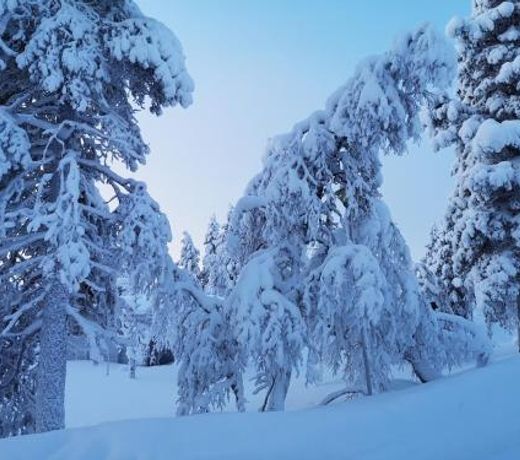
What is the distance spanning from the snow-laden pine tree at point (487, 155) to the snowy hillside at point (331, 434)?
950 centimetres

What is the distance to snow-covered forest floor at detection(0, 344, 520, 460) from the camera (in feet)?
11.8

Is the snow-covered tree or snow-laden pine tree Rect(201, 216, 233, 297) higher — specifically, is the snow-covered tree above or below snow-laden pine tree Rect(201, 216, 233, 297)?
below

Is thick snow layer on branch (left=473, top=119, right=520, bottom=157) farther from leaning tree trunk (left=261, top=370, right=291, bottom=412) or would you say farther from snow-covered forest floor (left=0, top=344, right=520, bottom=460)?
snow-covered forest floor (left=0, top=344, right=520, bottom=460)

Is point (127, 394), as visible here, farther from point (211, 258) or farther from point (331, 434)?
point (331, 434)

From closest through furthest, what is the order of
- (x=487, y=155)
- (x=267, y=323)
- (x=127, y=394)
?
(x=267, y=323) < (x=487, y=155) < (x=127, y=394)

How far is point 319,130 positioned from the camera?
8.64 meters

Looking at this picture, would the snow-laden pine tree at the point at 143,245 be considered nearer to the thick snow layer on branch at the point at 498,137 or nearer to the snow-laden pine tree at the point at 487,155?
the snow-laden pine tree at the point at 487,155

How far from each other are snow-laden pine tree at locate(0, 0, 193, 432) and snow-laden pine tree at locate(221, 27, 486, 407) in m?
2.25

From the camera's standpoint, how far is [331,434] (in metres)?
3.91

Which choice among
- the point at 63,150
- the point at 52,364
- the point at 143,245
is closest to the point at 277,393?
the point at 143,245

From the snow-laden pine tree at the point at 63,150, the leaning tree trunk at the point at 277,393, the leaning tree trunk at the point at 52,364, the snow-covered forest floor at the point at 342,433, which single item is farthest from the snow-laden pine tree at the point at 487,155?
the leaning tree trunk at the point at 52,364

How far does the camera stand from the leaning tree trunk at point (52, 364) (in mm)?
6824

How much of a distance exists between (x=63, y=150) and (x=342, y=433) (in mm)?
5751

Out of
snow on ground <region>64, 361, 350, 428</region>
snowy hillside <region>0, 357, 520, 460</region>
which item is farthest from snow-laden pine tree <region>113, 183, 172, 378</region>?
snow on ground <region>64, 361, 350, 428</region>
